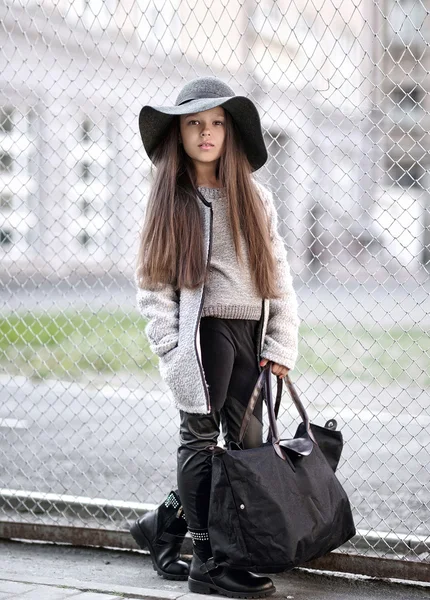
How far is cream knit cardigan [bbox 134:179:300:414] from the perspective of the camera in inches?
120

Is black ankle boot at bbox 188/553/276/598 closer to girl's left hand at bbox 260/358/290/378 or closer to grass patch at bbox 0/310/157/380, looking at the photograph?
girl's left hand at bbox 260/358/290/378

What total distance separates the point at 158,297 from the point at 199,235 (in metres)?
0.25

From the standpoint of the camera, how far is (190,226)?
3129mm

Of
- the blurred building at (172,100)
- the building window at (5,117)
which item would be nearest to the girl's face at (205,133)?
the blurred building at (172,100)

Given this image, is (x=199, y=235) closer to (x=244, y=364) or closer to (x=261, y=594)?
(x=244, y=364)

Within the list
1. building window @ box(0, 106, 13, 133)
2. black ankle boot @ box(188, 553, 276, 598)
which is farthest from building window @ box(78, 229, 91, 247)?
black ankle boot @ box(188, 553, 276, 598)

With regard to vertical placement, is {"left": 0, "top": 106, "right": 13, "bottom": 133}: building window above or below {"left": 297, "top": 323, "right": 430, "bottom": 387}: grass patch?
above

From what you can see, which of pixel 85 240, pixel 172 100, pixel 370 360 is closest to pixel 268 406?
pixel 172 100

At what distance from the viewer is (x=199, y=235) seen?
123 inches

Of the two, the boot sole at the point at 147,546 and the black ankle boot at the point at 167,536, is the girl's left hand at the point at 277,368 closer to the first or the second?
the black ankle boot at the point at 167,536

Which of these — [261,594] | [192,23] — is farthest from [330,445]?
[192,23]

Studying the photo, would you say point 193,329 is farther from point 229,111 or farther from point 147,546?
point 147,546

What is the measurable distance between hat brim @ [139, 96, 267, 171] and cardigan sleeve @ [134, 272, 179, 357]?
54cm

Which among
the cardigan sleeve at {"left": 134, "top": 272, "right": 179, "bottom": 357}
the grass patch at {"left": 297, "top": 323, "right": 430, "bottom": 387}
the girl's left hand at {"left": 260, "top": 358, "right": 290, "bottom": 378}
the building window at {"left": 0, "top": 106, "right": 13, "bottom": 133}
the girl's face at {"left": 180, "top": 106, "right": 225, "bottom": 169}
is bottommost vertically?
the grass patch at {"left": 297, "top": 323, "right": 430, "bottom": 387}
